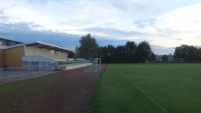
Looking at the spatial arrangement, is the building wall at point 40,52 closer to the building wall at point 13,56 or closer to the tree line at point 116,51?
the building wall at point 13,56

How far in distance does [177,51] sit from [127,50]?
2081 cm

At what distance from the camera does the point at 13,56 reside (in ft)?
161

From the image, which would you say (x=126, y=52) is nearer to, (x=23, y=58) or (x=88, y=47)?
(x=88, y=47)

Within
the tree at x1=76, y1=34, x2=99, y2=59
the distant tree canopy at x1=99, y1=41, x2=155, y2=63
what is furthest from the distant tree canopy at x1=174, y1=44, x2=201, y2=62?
the tree at x1=76, y1=34, x2=99, y2=59

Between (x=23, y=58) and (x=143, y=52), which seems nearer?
(x=23, y=58)

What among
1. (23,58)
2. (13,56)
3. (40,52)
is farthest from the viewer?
(40,52)

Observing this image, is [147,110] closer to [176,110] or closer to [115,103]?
[176,110]

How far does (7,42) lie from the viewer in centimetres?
6612

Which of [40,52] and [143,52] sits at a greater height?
[143,52]

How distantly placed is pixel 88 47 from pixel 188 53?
39055mm

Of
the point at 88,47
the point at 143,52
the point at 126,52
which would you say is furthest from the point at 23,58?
the point at 143,52

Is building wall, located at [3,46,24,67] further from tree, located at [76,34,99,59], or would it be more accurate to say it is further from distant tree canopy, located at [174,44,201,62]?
distant tree canopy, located at [174,44,201,62]

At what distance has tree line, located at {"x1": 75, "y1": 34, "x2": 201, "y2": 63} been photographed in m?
106

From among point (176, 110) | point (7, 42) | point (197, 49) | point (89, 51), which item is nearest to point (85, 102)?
point (176, 110)
